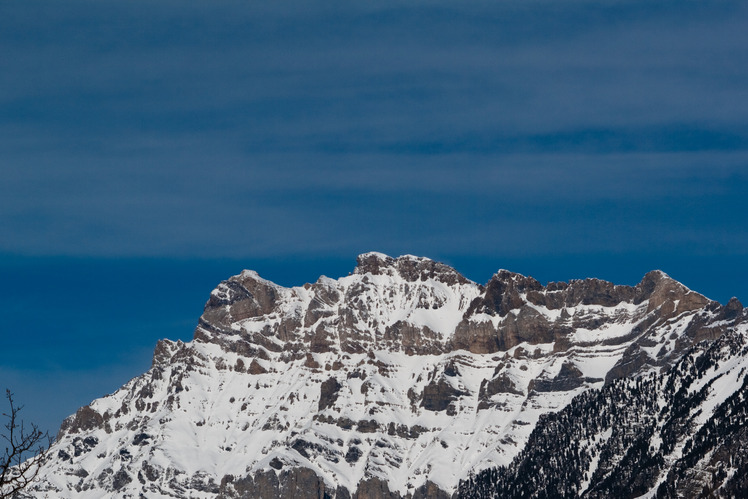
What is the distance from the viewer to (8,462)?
31.2 metres

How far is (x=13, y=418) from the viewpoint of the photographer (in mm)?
32531

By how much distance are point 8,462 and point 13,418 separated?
1.58 m
